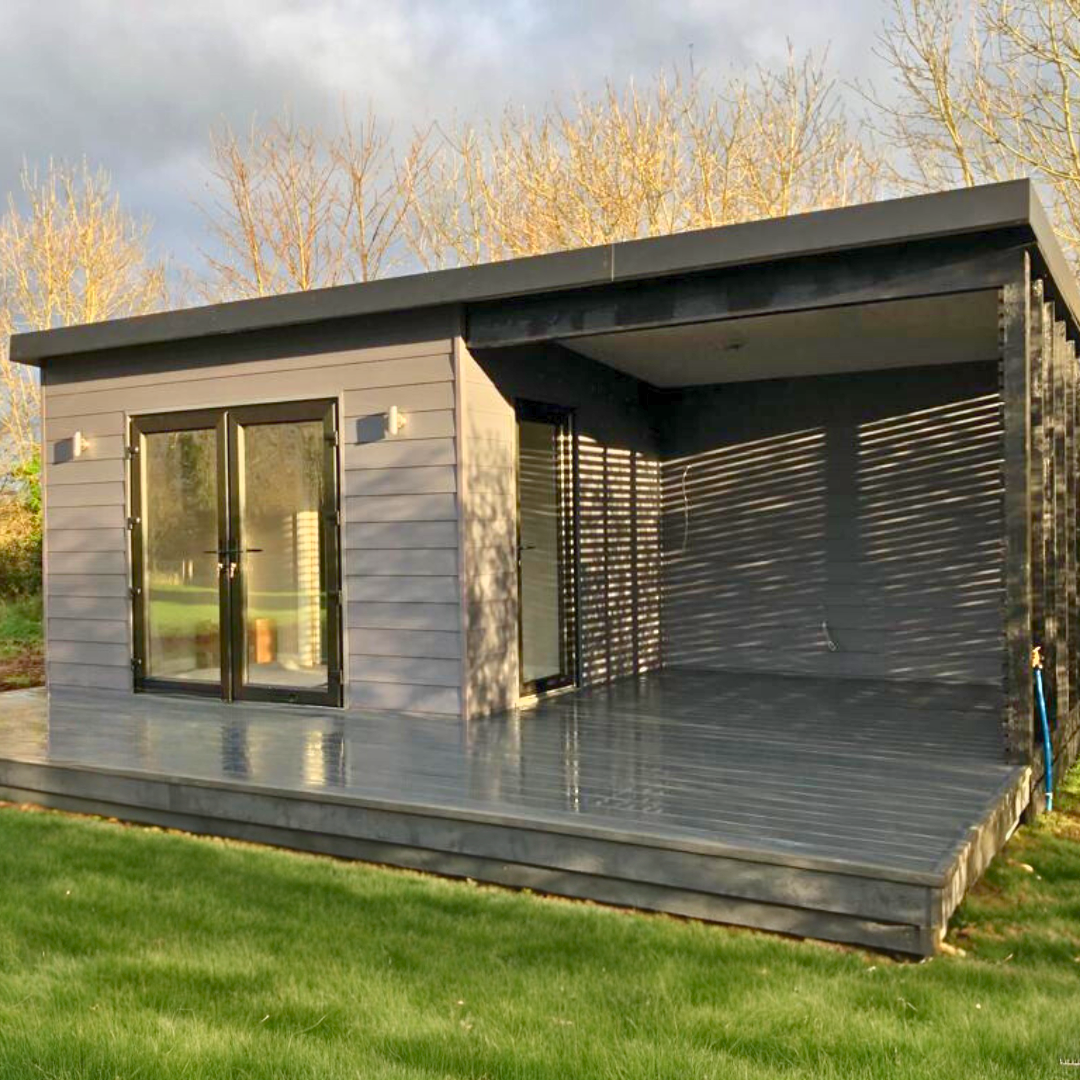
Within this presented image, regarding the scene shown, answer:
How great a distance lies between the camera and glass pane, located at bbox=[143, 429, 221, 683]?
254 inches

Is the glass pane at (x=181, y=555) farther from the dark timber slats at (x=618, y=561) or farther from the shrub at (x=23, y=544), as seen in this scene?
the shrub at (x=23, y=544)

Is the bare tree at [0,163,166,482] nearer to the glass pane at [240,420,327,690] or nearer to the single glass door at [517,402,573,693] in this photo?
the glass pane at [240,420,327,690]

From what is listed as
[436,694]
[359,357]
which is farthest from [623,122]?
[436,694]

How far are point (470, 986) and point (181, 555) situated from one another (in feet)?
14.3

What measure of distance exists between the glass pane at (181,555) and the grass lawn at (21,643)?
249 centimetres

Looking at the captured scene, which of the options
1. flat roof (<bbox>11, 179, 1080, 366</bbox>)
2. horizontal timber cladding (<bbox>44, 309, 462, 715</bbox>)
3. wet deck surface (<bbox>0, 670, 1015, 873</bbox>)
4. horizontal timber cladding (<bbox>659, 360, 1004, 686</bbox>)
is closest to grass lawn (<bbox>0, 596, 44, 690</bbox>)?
wet deck surface (<bbox>0, 670, 1015, 873</bbox>)

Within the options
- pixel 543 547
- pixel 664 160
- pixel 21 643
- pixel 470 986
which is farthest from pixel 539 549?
pixel 664 160

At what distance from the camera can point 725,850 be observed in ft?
10.8

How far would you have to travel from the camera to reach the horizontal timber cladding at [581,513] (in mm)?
5781

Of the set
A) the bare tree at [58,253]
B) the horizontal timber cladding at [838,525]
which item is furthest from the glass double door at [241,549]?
the bare tree at [58,253]

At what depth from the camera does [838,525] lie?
7.44m

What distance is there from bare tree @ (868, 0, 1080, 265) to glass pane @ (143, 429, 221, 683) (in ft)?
23.1

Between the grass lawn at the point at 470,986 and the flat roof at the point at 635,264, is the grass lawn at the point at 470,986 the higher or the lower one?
the lower one

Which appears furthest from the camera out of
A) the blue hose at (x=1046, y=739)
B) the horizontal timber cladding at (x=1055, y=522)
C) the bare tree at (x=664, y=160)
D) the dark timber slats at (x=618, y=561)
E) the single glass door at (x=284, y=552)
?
→ the bare tree at (x=664, y=160)
